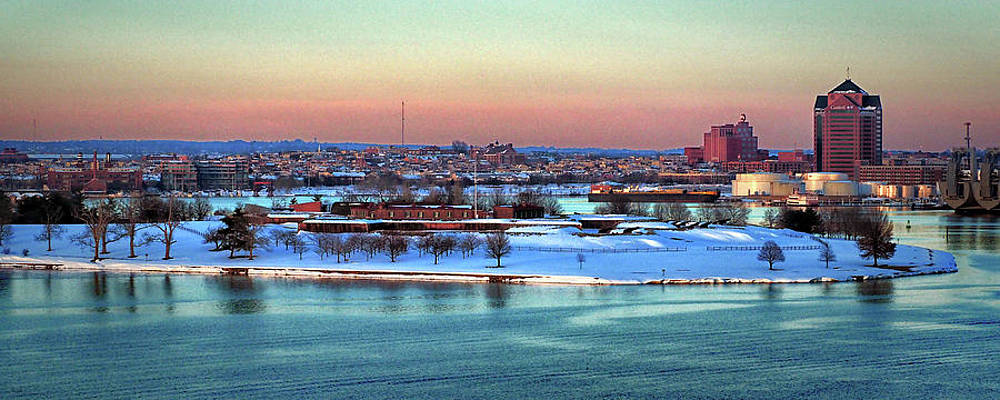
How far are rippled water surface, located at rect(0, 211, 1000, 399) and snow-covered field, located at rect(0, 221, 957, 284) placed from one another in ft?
3.48

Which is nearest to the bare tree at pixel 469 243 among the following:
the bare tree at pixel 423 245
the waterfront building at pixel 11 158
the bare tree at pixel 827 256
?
the bare tree at pixel 423 245

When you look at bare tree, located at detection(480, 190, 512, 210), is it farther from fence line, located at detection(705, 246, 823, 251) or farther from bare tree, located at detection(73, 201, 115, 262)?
bare tree, located at detection(73, 201, 115, 262)

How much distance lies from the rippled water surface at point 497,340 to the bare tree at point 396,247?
2748 mm

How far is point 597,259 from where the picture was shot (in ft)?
65.5

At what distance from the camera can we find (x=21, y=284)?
17.8m

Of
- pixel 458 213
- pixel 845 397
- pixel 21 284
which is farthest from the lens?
pixel 458 213

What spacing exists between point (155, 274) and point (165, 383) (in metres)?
10.0

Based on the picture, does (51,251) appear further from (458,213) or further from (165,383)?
(165,383)

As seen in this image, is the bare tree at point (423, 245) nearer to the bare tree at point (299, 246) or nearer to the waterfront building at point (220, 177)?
the bare tree at point (299, 246)

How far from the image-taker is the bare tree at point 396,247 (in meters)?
20.4

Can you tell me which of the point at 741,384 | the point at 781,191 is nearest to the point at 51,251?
the point at 741,384

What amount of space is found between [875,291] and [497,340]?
7.26 metres

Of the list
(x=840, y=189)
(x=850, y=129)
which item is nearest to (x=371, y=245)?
(x=840, y=189)

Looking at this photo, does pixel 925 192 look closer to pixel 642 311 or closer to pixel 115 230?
pixel 115 230
